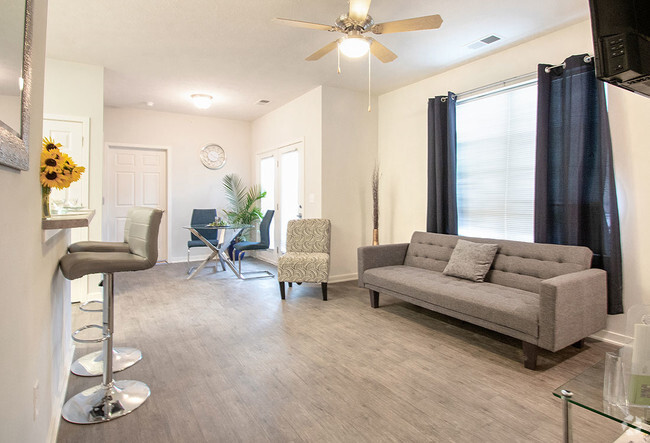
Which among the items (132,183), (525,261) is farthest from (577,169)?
(132,183)

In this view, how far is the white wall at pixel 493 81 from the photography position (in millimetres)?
2736

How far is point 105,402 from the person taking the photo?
194cm

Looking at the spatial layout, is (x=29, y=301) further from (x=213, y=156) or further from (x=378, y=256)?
(x=213, y=156)

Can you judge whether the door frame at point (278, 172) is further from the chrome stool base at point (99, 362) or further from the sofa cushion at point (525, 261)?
the chrome stool base at point (99, 362)

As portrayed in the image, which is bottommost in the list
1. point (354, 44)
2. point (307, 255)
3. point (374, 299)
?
point (374, 299)

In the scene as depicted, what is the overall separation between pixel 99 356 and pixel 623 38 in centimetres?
334

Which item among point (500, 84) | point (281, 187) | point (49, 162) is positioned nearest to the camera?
point (49, 162)

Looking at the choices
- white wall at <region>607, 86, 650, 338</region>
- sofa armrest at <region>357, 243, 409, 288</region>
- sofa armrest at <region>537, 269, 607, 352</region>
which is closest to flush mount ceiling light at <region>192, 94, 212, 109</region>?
sofa armrest at <region>357, 243, 409, 288</region>

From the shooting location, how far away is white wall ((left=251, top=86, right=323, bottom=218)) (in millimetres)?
4895

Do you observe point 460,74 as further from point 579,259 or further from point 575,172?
point 579,259

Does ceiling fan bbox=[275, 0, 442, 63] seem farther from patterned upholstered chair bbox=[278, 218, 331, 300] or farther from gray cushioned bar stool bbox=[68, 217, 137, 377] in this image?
patterned upholstered chair bbox=[278, 218, 331, 300]

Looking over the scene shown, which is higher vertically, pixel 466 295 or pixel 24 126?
pixel 24 126

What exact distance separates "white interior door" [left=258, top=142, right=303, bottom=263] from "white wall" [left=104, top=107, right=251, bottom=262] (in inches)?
30.6

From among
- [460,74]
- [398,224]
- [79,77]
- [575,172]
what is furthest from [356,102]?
[79,77]
